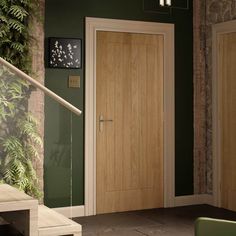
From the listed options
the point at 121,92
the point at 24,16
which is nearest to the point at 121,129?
the point at 121,92

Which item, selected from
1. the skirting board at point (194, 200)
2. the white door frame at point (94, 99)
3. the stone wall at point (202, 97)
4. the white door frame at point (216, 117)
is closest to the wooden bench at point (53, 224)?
the white door frame at point (94, 99)

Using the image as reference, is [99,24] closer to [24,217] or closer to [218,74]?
[218,74]

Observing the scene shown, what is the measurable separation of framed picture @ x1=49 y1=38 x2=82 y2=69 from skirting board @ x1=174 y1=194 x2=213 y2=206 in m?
2.15

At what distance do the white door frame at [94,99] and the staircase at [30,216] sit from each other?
2154 mm

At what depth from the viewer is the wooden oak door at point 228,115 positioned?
20.3ft

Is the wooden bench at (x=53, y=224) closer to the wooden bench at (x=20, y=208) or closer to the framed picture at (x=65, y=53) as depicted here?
the wooden bench at (x=20, y=208)

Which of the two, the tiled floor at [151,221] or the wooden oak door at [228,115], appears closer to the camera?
the tiled floor at [151,221]

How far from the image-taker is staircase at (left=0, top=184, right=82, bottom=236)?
349 centimetres

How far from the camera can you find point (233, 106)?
6191mm

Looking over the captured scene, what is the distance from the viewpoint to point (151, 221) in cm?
561

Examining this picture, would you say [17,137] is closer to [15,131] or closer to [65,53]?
[15,131]

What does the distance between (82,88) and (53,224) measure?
2.51m

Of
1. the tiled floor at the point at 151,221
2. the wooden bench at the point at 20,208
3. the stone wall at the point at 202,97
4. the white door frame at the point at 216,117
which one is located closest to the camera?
the wooden bench at the point at 20,208

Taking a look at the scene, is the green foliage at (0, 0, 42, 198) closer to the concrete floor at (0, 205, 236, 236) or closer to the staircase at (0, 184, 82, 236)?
the staircase at (0, 184, 82, 236)
